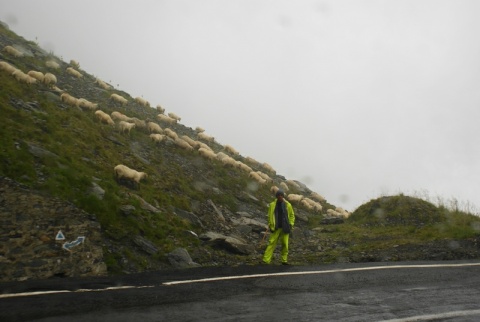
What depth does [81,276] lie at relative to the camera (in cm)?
794

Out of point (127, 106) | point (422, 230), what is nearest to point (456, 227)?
point (422, 230)

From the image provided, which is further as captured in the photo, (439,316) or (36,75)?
(36,75)

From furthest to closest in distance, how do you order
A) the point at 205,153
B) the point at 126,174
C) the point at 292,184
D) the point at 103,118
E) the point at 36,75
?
the point at 292,184 → the point at 205,153 → the point at 36,75 → the point at 103,118 → the point at 126,174

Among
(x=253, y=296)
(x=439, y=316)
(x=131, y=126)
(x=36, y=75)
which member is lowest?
(x=253, y=296)

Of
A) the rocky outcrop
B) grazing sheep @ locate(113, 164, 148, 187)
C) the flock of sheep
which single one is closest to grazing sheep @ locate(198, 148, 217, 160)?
the flock of sheep

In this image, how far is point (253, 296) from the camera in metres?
6.52

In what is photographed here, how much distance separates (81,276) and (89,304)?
8.60 feet

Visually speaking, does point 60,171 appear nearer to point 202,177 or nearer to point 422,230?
point 202,177

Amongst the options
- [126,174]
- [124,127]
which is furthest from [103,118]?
[126,174]

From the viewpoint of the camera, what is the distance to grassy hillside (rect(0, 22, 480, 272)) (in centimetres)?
1039

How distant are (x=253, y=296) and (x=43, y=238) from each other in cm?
488

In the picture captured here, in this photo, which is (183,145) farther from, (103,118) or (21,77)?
(21,77)

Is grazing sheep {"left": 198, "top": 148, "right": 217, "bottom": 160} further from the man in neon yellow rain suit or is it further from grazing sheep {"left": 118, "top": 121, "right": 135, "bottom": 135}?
the man in neon yellow rain suit

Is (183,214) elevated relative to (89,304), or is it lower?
elevated
